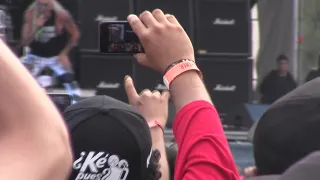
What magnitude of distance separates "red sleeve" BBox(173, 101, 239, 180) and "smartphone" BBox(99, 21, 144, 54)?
0.21 meters

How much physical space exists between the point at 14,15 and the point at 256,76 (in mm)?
3127

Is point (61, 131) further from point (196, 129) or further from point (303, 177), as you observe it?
point (196, 129)

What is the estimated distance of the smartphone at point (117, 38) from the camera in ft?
5.47

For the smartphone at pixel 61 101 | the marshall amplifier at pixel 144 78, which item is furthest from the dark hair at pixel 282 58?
the smartphone at pixel 61 101

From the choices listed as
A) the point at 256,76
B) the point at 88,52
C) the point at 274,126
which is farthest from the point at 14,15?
the point at 274,126

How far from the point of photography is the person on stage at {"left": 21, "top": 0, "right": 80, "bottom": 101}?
9.34 metres

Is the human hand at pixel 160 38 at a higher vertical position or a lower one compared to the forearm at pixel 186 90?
higher

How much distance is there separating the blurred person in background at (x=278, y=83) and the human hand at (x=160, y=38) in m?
7.45

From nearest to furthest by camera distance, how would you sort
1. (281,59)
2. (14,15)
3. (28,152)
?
(28,152), (281,59), (14,15)

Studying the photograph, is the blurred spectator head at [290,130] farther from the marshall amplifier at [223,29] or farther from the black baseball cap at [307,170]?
the marshall amplifier at [223,29]

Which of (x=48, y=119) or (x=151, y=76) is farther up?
(x=48, y=119)

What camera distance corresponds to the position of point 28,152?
92 centimetres

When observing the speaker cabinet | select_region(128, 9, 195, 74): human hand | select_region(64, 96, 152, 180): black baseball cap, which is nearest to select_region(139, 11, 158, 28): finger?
select_region(128, 9, 195, 74): human hand

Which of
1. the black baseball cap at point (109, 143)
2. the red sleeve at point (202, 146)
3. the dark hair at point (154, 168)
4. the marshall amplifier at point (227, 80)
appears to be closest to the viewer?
the red sleeve at point (202, 146)
